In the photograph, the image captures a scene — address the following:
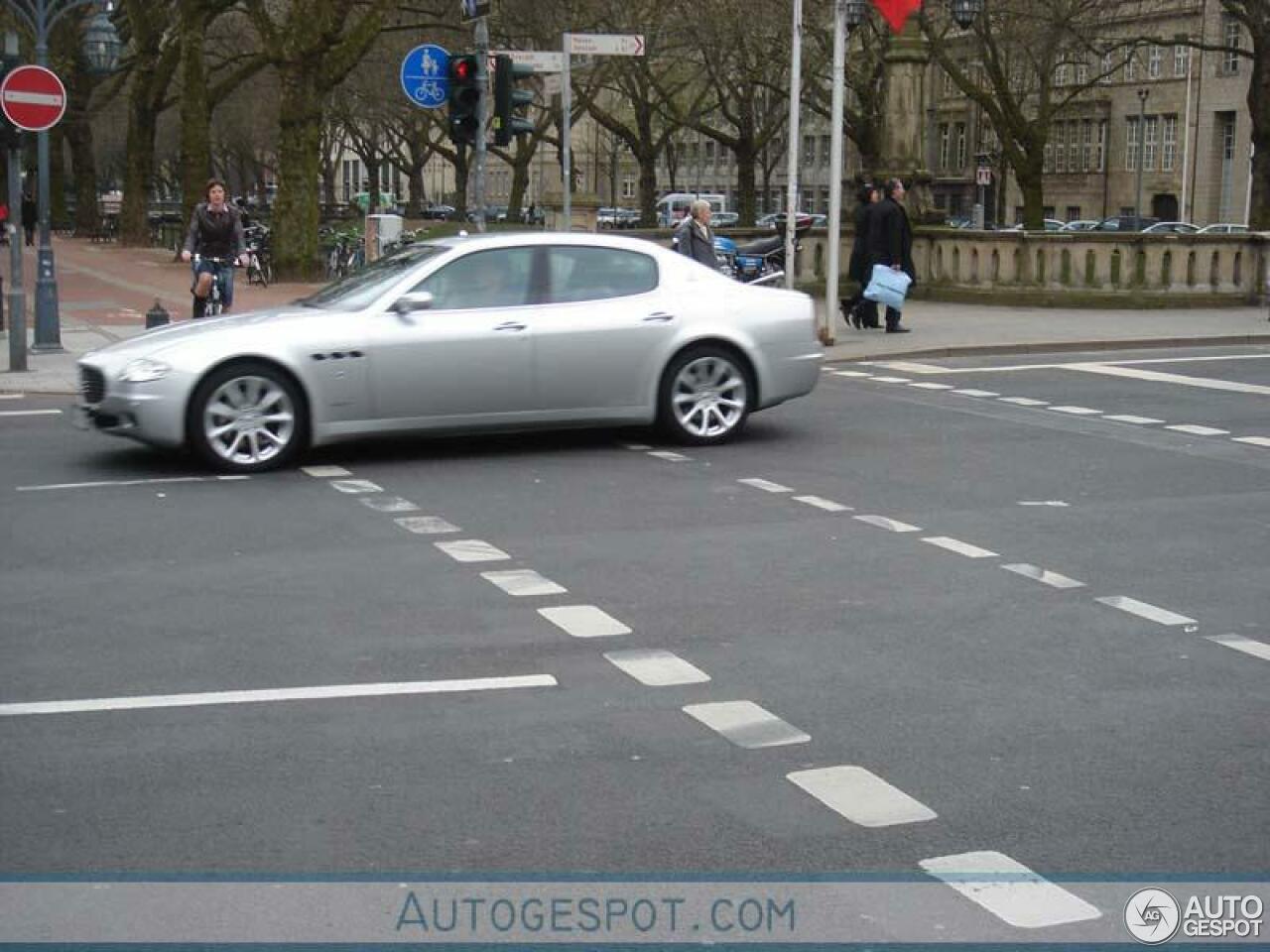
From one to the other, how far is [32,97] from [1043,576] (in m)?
13.1

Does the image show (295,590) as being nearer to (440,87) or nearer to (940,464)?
(940,464)

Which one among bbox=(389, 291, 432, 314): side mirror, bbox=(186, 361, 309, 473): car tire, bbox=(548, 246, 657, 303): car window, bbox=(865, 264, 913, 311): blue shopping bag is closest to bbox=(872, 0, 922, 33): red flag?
bbox=(865, 264, 913, 311): blue shopping bag

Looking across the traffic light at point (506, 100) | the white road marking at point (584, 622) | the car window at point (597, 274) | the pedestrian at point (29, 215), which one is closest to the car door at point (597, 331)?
the car window at point (597, 274)

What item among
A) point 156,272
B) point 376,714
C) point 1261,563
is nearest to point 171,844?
point 376,714

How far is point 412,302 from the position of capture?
41.2 ft

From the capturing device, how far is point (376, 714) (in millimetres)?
6453

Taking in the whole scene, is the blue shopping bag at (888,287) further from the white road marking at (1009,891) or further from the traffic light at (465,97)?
the white road marking at (1009,891)

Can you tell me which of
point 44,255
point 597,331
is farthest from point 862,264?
point 597,331

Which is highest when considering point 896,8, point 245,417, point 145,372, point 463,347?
point 896,8

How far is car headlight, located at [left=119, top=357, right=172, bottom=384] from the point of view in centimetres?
1205

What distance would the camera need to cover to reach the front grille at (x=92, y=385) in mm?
12234

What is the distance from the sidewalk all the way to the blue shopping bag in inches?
17.7

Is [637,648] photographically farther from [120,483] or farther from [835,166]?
[835,166]

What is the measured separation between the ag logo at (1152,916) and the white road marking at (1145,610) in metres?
3.32
